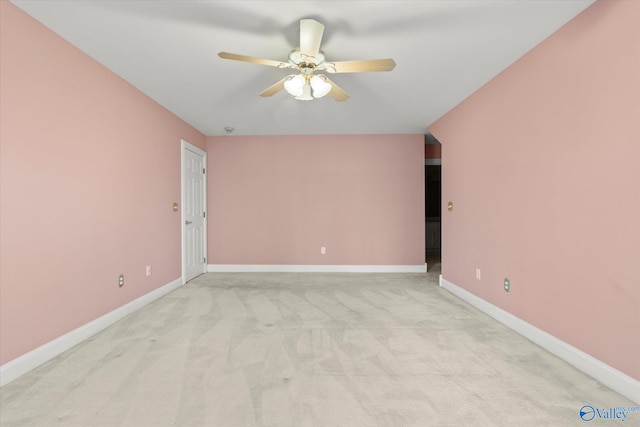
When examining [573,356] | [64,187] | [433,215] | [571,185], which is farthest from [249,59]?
[433,215]

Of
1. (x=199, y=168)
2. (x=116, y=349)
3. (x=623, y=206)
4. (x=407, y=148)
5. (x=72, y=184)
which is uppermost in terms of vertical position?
(x=407, y=148)

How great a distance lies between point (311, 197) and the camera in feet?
18.2

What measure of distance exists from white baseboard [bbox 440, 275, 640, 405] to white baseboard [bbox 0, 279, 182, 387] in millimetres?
3796

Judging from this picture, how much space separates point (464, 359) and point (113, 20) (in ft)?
11.8

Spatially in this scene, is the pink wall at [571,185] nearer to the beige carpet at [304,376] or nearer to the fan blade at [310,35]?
the beige carpet at [304,376]

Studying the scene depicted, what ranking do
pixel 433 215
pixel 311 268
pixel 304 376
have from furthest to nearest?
pixel 433 215, pixel 311 268, pixel 304 376

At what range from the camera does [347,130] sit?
526cm

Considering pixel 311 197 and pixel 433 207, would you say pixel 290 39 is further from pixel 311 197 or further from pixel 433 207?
pixel 433 207

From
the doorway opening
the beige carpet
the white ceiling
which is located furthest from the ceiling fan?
the doorway opening

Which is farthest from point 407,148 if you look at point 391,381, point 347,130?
point 391,381

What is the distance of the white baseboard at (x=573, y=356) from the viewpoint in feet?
5.83

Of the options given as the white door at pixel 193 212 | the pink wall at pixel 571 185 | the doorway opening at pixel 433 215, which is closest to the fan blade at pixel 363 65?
the pink wall at pixel 571 185

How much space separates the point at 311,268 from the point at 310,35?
407 cm

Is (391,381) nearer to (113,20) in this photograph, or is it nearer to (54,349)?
(54,349)
